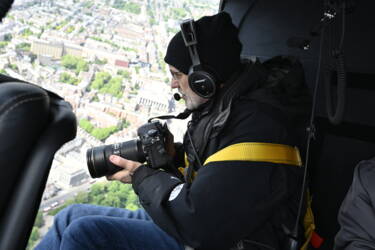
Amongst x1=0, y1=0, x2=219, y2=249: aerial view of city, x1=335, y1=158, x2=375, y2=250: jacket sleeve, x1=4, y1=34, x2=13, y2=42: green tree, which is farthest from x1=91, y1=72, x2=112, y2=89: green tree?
x1=335, y1=158, x2=375, y2=250: jacket sleeve

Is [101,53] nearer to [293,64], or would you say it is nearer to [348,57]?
[293,64]

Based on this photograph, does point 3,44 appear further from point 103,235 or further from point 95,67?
point 103,235

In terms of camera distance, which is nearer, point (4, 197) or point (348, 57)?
point (4, 197)

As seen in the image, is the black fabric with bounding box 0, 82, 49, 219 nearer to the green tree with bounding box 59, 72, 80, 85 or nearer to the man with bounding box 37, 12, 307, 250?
the man with bounding box 37, 12, 307, 250

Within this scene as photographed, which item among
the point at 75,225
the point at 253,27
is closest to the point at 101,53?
the point at 253,27

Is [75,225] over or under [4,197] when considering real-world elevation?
under

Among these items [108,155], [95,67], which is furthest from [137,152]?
[95,67]

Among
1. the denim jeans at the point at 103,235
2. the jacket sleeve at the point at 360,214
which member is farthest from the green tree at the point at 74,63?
the jacket sleeve at the point at 360,214

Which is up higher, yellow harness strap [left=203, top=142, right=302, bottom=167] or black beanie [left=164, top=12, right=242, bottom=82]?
black beanie [left=164, top=12, right=242, bottom=82]
